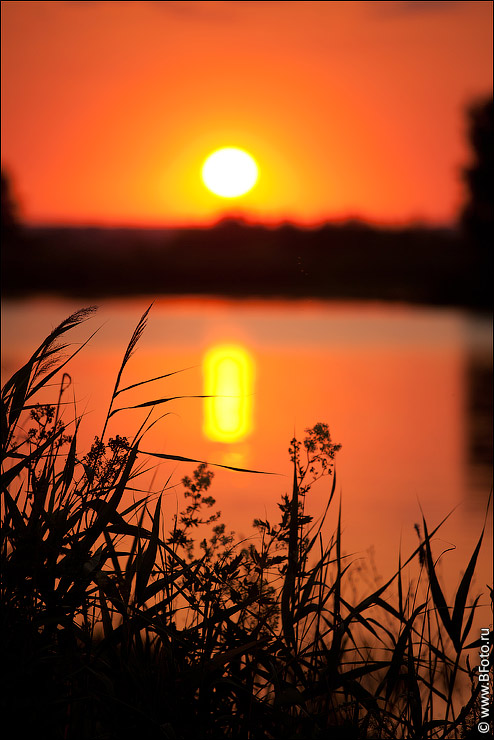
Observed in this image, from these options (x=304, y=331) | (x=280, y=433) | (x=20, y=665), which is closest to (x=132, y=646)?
(x=20, y=665)

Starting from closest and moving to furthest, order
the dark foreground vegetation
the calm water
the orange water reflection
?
the dark foreground vegetation < the calm water < the orange water reflection

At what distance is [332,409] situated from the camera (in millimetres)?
11156

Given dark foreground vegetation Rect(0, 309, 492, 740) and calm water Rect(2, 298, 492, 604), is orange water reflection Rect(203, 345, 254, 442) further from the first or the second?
dark foreground vegetation Rect(0, 309, 492, 740)

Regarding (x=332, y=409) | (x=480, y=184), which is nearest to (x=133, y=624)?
(x=332, y=409)

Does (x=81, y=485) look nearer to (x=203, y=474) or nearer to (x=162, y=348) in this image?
(x=203, y=474)

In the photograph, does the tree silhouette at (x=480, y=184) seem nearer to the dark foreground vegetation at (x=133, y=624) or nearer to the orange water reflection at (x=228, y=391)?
the orange water reflection at (x=228, y=391)

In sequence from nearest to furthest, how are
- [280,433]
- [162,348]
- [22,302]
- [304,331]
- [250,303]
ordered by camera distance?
[280,433] < [162,348] < [304,331] < [22,302] < [250,303]

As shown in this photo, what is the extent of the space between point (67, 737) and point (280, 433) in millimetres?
7173

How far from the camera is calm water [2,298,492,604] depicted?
6062 millimetres

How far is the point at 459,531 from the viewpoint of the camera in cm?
609

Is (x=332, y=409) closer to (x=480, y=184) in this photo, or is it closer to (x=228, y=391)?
(x=228, y=391)

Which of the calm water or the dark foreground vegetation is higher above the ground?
the calm water

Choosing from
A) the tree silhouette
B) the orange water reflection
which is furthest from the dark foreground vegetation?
the tree silhouette

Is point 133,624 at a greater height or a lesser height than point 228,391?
lesser
